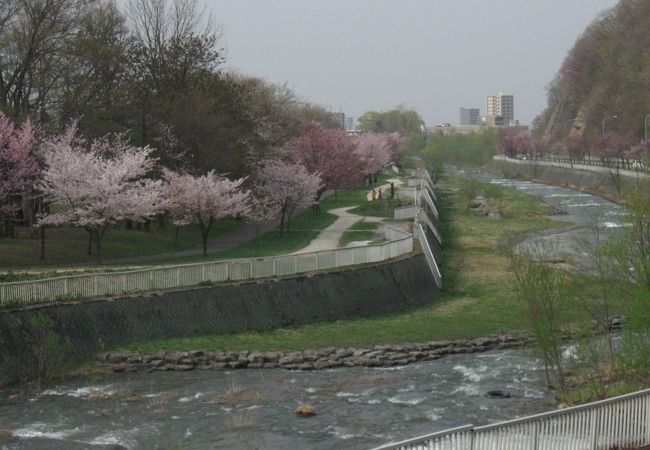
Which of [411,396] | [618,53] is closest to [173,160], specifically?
[411,396]

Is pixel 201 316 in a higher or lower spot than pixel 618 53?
lower

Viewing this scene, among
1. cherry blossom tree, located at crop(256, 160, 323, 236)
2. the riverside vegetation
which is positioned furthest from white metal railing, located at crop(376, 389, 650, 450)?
cherry blossom tree, located at crop(256, 160, 323, 236)

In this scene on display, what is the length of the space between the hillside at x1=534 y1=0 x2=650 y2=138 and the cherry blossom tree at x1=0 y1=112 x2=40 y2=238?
90880 millimetres

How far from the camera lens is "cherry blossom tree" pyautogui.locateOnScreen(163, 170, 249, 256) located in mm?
41500

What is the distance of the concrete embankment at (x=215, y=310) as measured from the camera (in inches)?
971

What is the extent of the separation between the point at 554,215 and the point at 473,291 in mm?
38087

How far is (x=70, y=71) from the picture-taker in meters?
47.9

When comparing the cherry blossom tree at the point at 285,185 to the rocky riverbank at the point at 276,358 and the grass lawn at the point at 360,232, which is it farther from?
the rocky riverbank at the point at 276,358

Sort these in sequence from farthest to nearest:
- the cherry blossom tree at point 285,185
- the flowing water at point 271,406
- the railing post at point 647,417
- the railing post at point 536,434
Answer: the cherry blossom tree at point 285,185 → the flowing water at point 271,406 → the railing post at point 647,417 → the railing post at point 536,434

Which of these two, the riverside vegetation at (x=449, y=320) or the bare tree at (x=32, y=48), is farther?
the bare tree at (x=32, y=48)

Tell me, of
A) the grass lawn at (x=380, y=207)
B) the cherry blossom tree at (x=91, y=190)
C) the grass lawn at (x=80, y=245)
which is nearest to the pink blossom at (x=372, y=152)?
the grass lawn at (x=380, y=207)

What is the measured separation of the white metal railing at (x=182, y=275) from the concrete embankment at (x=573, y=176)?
33.3 metres

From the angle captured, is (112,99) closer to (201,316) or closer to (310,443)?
(201,316)

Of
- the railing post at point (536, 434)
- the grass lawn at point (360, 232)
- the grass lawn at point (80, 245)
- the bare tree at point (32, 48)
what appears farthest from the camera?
the grass lawn at point (360, 232)
